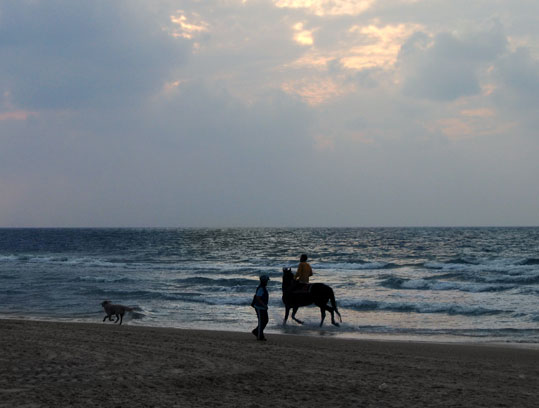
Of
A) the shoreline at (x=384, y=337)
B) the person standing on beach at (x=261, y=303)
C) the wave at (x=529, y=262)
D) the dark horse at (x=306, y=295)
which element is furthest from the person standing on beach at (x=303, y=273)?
the wave at (x=529, y=262)

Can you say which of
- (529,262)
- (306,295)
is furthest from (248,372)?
(529,262)

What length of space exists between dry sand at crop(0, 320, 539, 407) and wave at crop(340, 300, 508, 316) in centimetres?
688

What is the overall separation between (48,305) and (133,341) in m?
11.2

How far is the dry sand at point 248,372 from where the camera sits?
690cm

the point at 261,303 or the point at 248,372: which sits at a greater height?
the point at 261,303

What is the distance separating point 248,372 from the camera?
28.1 ft

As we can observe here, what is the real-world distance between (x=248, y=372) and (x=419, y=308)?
12.5 meters

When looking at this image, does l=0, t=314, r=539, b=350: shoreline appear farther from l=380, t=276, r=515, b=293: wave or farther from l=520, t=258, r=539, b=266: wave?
l=520, t=258, r=539, b=266: wave

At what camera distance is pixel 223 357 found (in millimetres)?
9859

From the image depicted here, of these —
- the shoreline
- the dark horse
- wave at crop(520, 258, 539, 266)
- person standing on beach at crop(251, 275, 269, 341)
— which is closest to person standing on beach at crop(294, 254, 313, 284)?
the dark horse

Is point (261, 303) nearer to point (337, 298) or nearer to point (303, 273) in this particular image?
point (303, 273)

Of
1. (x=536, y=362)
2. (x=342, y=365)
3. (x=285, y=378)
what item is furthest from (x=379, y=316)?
(x=285, y=378)

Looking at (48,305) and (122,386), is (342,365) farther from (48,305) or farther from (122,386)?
(48,305)

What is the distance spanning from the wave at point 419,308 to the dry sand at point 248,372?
688 cm
